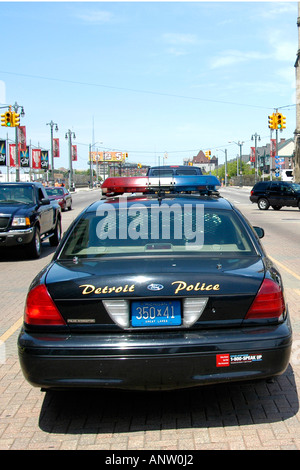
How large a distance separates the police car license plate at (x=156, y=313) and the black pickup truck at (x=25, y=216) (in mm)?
9310

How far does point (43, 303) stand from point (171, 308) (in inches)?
34.4

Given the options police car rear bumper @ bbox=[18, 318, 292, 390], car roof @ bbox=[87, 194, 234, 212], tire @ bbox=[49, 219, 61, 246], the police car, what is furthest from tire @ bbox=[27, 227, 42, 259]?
police car rear bumper @ bbox=[18, 318, 292, 390]

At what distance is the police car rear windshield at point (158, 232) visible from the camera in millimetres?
4570

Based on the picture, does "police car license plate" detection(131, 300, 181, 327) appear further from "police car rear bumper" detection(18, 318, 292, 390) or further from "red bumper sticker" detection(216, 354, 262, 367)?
"red bumper sticker" detection(216, 354, 262, 367)

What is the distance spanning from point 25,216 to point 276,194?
22292mm

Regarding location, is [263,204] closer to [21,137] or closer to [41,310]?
[21,137]

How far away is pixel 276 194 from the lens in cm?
3259

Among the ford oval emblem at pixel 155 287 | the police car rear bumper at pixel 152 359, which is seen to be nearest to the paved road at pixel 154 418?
the police car rear bumper at pixel 152 359

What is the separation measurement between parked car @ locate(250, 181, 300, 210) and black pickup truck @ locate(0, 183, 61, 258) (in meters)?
19.8

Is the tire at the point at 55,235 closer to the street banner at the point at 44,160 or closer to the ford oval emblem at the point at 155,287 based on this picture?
the ford oval emblem at the point at 155,287

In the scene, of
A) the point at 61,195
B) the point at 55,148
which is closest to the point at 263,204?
the point at 61,195

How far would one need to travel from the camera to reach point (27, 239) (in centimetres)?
1280
